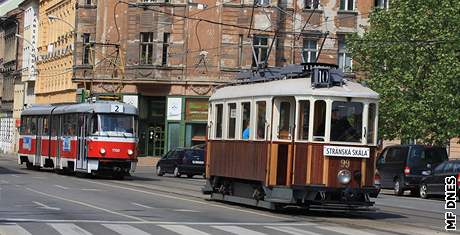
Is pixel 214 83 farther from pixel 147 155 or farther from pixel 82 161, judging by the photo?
pixel 82 161

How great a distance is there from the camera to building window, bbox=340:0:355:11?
201 feet

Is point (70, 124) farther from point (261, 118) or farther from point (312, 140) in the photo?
point (312, 140)

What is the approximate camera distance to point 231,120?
2411 cm

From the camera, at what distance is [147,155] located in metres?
61.7

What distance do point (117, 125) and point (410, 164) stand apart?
1132cm

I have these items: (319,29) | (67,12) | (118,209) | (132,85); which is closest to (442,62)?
(319,29)

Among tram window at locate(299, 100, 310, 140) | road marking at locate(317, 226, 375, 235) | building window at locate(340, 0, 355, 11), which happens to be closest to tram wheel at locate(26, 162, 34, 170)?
building window at locate(340, 0, 355, 11)

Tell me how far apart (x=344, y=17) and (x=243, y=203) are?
39024 millimetres

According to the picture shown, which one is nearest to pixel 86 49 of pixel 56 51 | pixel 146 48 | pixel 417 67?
pixel 146 48

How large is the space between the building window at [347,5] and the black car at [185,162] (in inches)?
730

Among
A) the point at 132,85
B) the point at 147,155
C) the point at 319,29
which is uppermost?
the point at 319,29

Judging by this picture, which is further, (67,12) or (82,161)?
(67,12)

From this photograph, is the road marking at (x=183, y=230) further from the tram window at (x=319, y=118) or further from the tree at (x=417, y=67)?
the tree at (x=417, y=67)

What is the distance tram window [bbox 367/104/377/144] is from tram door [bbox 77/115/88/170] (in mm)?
18951
